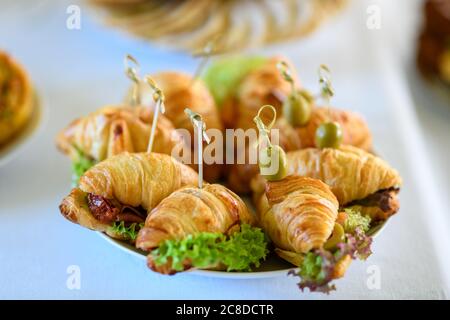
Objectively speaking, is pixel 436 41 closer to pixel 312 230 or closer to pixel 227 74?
pixel 227 74

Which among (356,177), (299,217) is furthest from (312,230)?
(356,177)

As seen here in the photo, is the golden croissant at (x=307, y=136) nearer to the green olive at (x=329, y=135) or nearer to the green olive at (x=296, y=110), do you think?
the green olive at (x=296, y=110)

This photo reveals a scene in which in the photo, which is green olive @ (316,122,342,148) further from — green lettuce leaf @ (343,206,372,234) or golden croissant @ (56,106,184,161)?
golden croissant @ (56,106,184,161)

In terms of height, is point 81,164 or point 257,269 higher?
point 81,164

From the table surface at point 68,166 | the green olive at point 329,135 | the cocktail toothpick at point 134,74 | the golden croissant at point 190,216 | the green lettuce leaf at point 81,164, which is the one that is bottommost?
the table surface at point 68,166

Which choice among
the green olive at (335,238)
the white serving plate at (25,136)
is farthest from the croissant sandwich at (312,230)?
the white serving plate at (25,136)

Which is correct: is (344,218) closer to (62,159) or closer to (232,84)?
(232,84)

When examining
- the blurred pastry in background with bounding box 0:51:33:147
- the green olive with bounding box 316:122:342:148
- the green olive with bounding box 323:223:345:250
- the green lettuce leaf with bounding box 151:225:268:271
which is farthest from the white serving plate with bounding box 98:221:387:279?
the blurred pastry in background with bounding box 0:51:33:147
